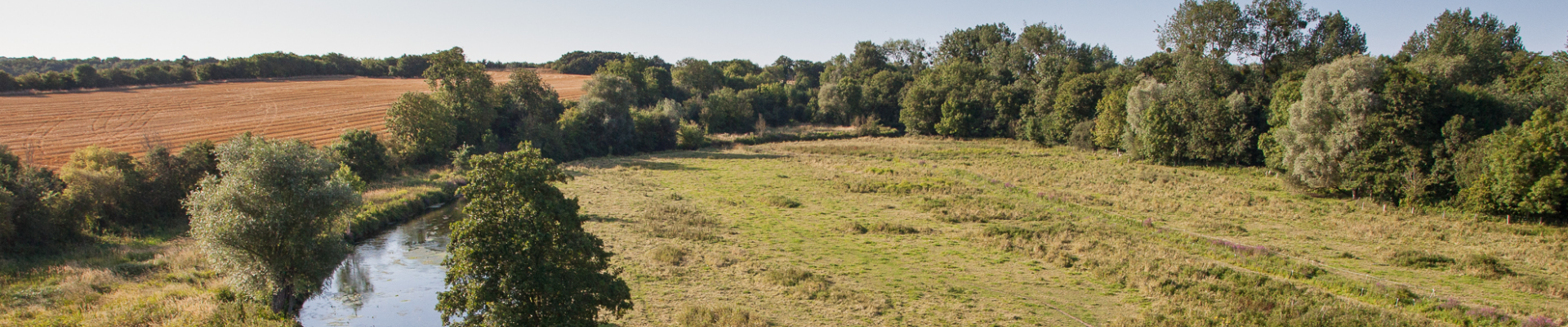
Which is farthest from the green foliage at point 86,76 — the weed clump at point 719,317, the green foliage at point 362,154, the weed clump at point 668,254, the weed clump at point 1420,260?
the weed clump at point 1420,260

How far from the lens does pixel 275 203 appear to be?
17406 mm

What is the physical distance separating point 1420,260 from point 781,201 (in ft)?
81.0

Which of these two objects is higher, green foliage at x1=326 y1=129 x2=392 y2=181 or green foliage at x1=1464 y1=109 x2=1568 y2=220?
green foliage at x1=1464 y1=109 x2=1568 y2=220

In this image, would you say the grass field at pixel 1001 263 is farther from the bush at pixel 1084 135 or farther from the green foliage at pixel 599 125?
the bush at pixel 1084 135

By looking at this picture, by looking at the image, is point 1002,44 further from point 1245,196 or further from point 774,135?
point 1245,196

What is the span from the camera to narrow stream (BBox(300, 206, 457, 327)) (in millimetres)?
18938

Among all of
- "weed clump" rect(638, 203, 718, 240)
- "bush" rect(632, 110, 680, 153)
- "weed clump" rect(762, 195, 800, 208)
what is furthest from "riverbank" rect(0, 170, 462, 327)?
"bush" rect(632, 110, 680, 153)

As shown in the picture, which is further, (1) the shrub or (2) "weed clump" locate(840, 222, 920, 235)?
(1) the shrub

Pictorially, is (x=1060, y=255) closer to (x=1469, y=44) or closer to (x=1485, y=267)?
(x=1485, y=267)

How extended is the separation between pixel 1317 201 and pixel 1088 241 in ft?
58.3

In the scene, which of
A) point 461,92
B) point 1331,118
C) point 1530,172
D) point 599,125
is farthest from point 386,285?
point 1331,118

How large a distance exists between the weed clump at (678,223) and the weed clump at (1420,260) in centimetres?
Answer: 2338

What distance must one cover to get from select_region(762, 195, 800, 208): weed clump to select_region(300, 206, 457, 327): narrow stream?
1529 centimetres

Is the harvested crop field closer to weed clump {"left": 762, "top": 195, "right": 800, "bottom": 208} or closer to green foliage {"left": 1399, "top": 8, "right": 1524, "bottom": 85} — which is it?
weed clump {"left": 762, "top": 195, "right": 800, "bottom": 208}
